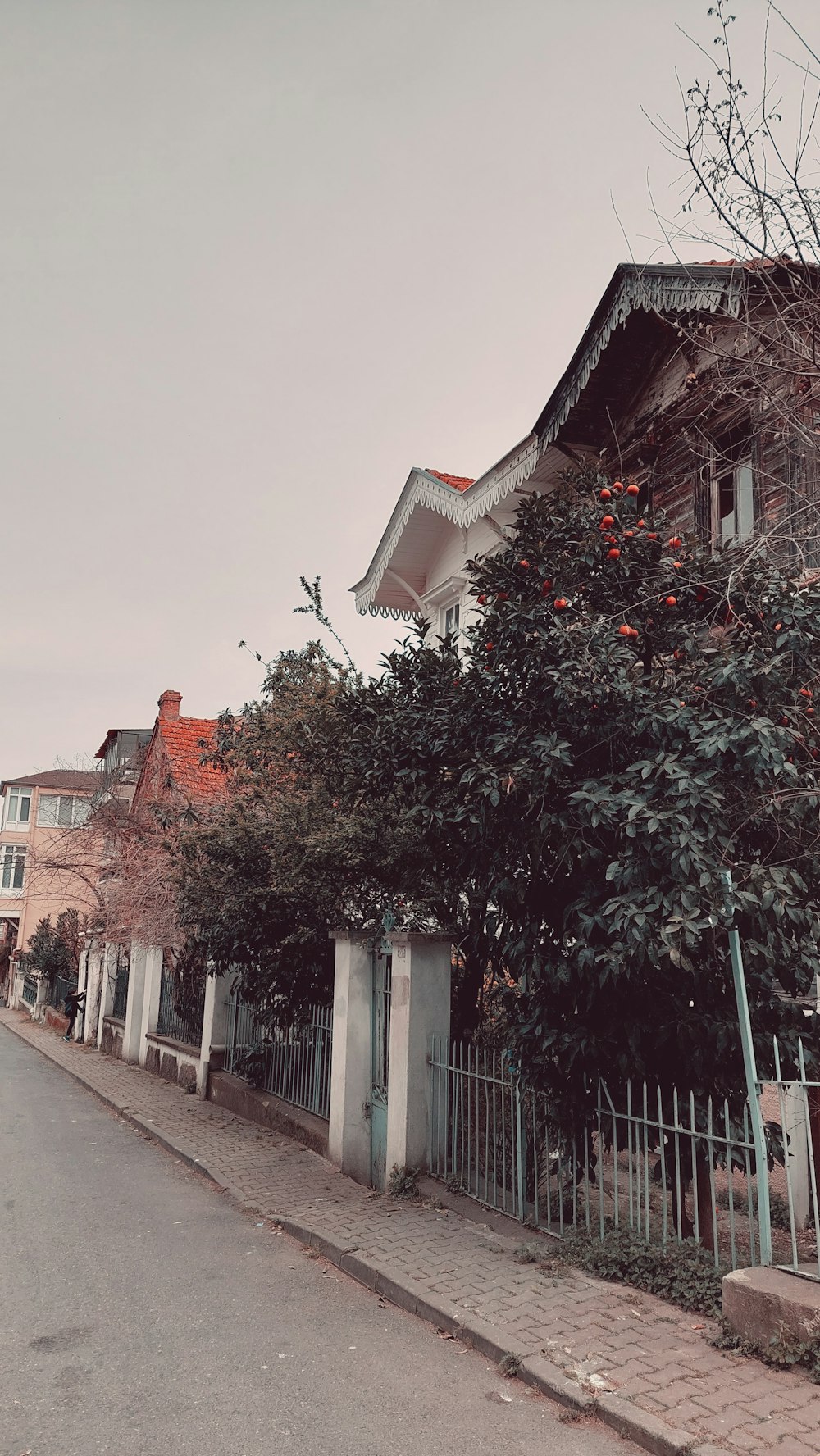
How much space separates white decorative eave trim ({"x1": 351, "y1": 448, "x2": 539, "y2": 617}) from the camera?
43.5ft

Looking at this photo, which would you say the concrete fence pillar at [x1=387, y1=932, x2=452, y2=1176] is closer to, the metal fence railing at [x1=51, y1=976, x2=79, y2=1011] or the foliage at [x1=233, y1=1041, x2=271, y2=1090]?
the foliage at [x1=233, y1=1041, x2=271, y2=1090]

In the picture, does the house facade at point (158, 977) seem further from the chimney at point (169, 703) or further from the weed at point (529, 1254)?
the weed at point (529, 1254)

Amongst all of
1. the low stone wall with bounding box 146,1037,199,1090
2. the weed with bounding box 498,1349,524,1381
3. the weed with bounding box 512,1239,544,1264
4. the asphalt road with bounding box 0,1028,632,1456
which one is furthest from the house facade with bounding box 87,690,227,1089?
the weed with bounding box 498,1349,524,1381

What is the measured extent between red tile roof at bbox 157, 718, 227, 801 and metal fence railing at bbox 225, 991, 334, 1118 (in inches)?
167

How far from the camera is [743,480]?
11.0 meters

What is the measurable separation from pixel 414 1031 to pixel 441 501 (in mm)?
9683

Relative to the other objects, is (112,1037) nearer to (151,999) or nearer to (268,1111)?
(151,999)

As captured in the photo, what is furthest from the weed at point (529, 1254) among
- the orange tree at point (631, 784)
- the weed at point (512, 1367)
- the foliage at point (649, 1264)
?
the weed at point (512, 1367)

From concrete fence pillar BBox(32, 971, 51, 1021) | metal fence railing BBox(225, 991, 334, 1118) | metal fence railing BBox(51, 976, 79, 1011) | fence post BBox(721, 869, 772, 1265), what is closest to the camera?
fence post BBox(721, 869, 772, 1265)

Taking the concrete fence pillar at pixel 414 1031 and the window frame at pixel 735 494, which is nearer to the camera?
the concrete fence pillar at pixel 414 1031

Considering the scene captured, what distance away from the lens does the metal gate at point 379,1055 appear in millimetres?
8742

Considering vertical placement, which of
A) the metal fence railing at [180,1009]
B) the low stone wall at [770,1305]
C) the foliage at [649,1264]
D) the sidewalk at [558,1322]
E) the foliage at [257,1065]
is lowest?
the sidewalk at [558,1322]

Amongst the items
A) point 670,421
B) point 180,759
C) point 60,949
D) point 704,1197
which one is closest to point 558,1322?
point 704,1197

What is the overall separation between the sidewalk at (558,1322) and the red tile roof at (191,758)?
8781mm
